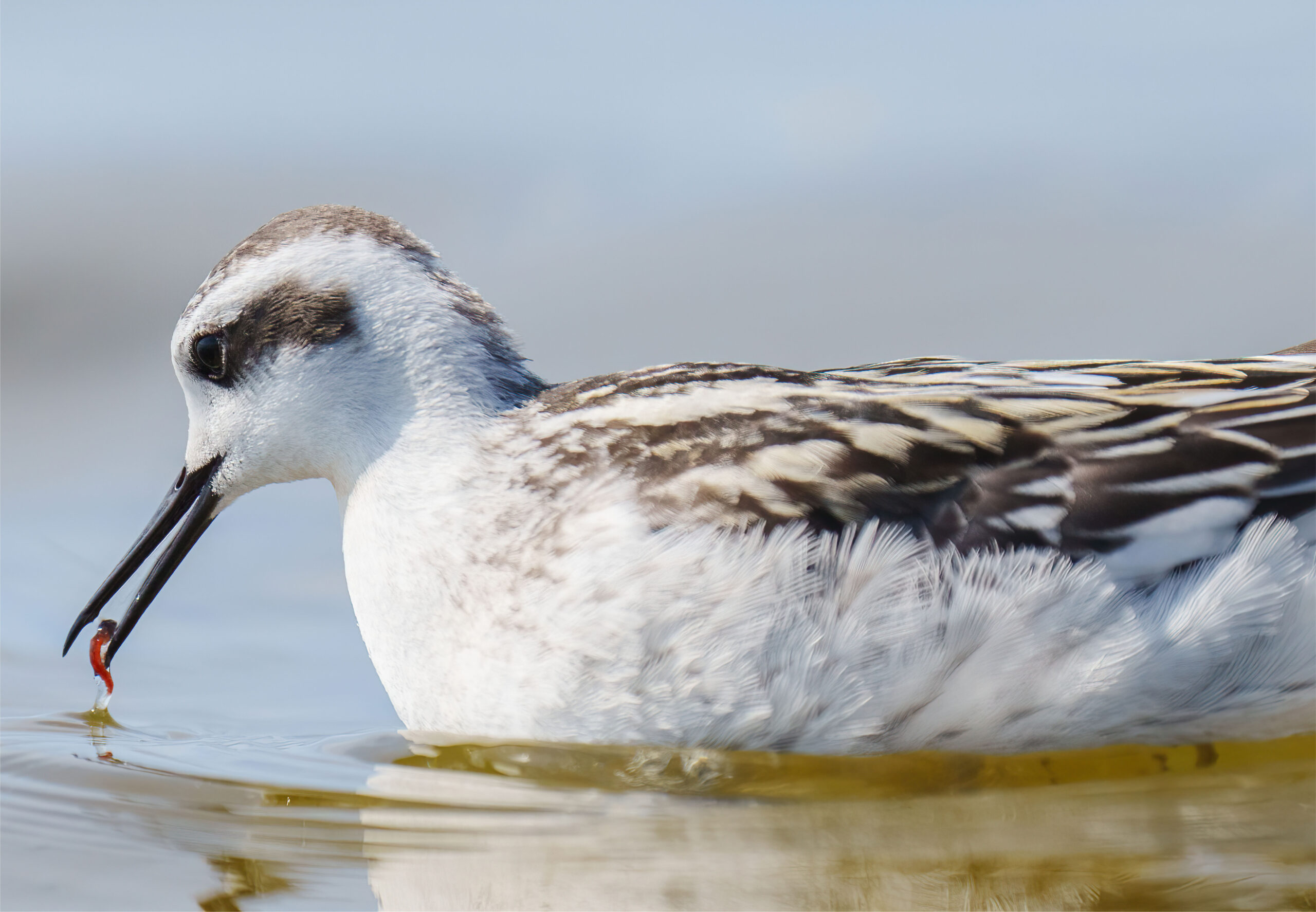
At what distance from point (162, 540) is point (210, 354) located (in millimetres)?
759

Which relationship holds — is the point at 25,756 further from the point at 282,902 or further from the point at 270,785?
the point at 282,902

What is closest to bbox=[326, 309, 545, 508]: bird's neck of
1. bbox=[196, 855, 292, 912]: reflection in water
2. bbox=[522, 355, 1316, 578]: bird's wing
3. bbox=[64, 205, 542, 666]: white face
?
bbox=[64, 205, 542, 666]: white face

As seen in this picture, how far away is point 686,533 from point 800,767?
73 centimetres

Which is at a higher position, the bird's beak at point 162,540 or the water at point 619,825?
the bird's beak at point 162,540

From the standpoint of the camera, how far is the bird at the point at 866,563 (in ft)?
14.0

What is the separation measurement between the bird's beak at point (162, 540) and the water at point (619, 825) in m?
0.35

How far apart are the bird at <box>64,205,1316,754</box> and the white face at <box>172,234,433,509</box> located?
30 centimetres

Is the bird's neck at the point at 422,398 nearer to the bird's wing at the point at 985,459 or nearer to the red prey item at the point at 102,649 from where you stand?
the bird's wing at the point at 985,459

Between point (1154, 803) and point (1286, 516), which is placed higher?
point (1286, 516)

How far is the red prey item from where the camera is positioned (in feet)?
17.7

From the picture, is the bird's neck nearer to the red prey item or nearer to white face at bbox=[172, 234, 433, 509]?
white face at bbox=[172, 234, 433, 509]

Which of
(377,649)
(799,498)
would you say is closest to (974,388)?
(799,498)

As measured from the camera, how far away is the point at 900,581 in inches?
168

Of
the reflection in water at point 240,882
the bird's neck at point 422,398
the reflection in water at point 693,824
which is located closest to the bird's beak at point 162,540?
the bird's neck at point 422,398
